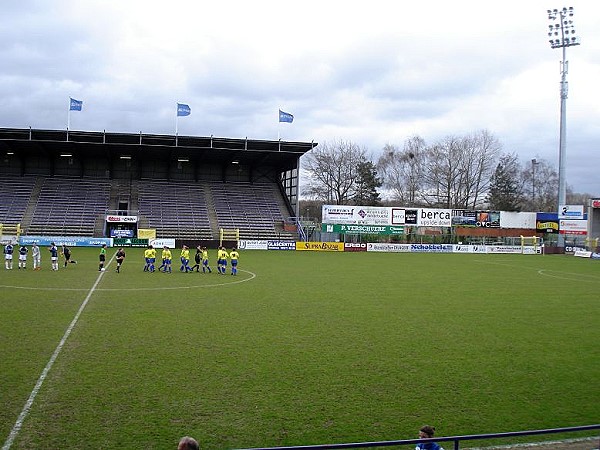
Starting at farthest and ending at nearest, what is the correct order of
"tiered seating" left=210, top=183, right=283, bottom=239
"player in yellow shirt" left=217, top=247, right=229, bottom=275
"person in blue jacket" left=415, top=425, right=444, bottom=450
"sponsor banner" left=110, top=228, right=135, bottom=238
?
"tiered seating" left=210, top=183, right=283, bottom=239 < "sponsor banner" left=110, top=228, right=135, bottom=238 < "player in yellow shirt" left=217, top=247, right=229, bottom=275 < "person in blue jacket" left=415, top=425, right=444, bottom=450

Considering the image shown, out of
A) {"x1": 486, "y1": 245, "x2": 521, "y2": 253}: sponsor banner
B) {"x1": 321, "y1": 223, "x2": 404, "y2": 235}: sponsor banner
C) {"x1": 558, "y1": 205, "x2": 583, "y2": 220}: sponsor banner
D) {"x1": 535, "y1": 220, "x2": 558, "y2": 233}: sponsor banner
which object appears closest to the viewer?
{"x1": 321, "y1": 223, "x2": 404, "y2": 235}: sponsor banner

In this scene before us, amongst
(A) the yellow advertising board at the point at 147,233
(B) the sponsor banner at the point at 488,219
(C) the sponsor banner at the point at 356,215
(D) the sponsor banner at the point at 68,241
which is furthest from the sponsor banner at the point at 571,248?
(D) the sponsor banner at the point at 68,241

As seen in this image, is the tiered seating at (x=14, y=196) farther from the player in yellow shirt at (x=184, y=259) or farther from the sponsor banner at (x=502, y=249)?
the sponsor banner at (x=502, y=249)

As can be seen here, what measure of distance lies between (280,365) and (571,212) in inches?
2420

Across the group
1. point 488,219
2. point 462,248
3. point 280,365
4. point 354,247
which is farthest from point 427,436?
point 488,219

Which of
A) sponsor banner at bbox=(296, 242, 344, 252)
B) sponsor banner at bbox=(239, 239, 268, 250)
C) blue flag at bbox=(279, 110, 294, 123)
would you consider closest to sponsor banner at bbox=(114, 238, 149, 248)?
sponsor banner at bbox=(239, 239, 268, 250)

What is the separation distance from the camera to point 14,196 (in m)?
58.2

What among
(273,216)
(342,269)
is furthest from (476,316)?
(273,216)

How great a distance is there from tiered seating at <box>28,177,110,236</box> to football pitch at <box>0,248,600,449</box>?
33.8 meters

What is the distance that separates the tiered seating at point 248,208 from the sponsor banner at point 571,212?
33.5 m

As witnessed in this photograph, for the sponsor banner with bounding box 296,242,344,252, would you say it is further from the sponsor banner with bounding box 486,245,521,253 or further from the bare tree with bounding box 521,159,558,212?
the bare tree with bounding box 521,159,558,212

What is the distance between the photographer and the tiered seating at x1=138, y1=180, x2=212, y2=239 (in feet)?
187

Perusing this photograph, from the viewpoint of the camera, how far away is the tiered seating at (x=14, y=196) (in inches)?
2158

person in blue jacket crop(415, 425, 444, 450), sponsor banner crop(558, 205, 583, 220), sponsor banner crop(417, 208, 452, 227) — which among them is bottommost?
person in blue jacket crop(415, 425, 444, 450)
